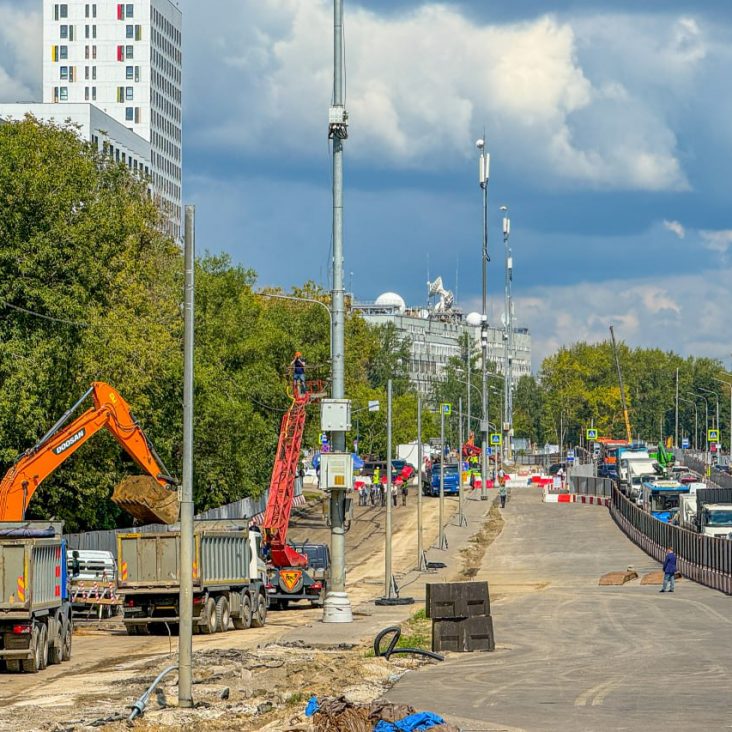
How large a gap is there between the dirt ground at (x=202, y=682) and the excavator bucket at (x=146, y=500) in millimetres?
3264

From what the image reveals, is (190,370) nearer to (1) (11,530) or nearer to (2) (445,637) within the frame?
(2) (445,637)

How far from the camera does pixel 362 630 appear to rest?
34438mm

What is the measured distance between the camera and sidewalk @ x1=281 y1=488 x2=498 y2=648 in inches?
1292

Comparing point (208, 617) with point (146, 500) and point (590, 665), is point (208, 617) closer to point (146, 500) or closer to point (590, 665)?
point (146, 500)

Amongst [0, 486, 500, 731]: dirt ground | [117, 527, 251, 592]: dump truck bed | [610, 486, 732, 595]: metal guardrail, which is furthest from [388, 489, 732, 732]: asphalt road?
[117, 527, 251, 592]: dump truck bed

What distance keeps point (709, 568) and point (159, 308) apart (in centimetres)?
2883

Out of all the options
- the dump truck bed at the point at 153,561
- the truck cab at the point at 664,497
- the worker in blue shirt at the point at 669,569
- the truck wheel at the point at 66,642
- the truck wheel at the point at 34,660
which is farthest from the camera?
the truck cab at the point at 664,497

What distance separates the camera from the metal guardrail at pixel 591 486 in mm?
99062

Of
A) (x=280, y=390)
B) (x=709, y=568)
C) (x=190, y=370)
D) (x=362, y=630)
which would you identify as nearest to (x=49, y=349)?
(x=362, y=630)

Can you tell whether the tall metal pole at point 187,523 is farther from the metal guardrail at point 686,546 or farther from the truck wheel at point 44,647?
the metal guardrail at point 686,546

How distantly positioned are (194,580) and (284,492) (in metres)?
15.1

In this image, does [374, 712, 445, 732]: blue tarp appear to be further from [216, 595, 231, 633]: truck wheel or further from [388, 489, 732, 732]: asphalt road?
[216, 595, 231, 633]: truck wheel

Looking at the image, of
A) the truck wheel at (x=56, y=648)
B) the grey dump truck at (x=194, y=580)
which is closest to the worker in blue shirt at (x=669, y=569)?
the grey dump truck at (x=194, y=580)

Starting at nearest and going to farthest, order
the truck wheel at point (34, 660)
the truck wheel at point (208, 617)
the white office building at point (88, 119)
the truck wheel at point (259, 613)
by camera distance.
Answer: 1. the truck wheel at point (34, 660)
2. the truck wheel at point (208, 617)
3. the truck wheel at point (259, 613)
4. the white office building at point (88, 119)
